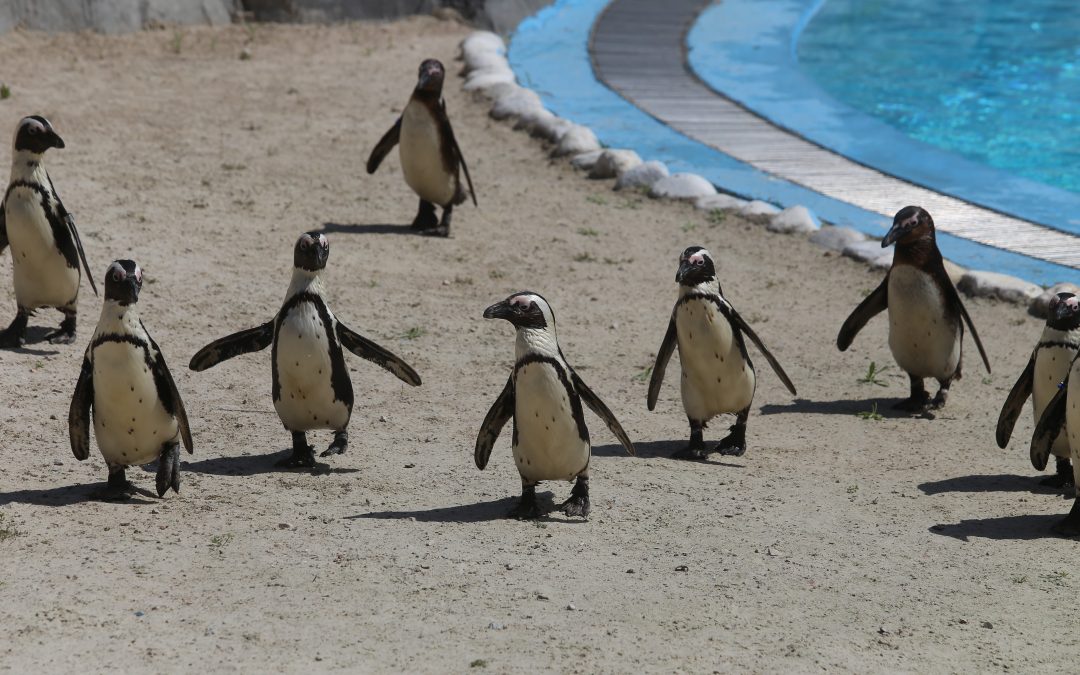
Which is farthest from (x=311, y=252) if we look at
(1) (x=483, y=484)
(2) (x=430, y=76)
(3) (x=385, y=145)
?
(3) (x=385, y=145)

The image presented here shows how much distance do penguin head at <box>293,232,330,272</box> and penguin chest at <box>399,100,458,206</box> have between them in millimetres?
3910

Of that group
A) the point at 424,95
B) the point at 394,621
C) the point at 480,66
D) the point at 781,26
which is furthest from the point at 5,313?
the point at 781,26

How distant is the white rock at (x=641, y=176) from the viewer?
1153cm

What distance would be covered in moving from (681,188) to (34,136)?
5.55 metres

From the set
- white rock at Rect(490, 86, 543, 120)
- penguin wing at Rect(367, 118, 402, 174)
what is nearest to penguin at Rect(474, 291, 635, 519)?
penguin wing at Rect(367, 118, 402, 174)

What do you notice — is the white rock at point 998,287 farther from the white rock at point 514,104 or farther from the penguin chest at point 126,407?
the penguin chest at point 126,407

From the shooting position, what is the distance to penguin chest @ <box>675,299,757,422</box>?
652 cm

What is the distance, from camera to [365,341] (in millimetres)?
6168

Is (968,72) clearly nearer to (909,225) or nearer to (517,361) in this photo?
(909,225)

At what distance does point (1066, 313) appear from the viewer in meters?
6.29

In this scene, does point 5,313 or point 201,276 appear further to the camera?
point 201,276

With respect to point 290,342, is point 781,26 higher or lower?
higher

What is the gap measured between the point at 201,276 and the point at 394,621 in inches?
179

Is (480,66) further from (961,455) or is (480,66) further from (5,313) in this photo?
(961,455)
